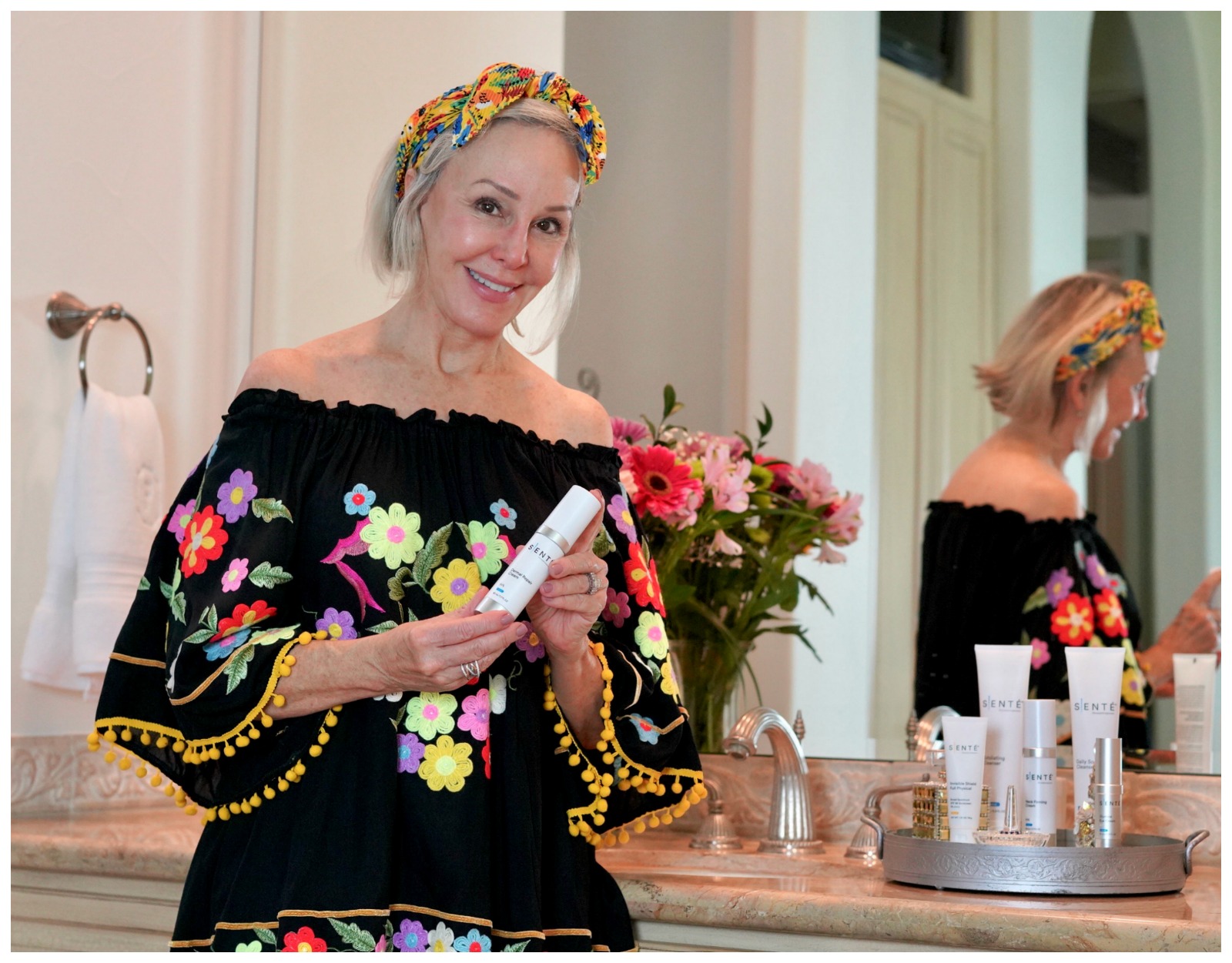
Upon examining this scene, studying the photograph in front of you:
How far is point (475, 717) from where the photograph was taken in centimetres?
110

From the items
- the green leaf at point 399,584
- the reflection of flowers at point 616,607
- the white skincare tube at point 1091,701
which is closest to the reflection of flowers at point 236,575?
the green leaf at point 399,584

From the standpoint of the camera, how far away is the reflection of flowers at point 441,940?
1.06 metres

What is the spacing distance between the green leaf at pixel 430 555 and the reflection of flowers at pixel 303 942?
0.91 feet

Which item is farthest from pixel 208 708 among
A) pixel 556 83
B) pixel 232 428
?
pixel 556 83

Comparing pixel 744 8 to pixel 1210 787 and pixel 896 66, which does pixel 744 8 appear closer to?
pixel 896 66

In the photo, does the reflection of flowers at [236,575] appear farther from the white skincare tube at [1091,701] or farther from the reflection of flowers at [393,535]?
the white skincare tube at [1091,701]

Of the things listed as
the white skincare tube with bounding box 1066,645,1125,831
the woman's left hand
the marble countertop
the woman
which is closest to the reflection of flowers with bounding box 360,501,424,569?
the woman

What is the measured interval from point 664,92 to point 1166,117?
77 cm

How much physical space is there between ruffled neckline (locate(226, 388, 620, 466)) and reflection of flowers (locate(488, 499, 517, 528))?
67 millimetres

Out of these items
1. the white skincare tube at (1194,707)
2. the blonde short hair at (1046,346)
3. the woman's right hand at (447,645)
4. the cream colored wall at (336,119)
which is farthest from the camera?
the cream colored wall at (336,119)

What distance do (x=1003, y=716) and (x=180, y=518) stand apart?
80 centimetres

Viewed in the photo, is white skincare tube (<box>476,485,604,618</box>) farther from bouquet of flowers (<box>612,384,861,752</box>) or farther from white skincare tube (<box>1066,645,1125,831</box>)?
bouquet of flowers (<box>612,384,861,752</box>)

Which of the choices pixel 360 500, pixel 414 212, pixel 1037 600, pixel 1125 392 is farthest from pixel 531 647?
pixel 1125 392

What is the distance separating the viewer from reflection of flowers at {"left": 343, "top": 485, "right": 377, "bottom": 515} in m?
1.09
